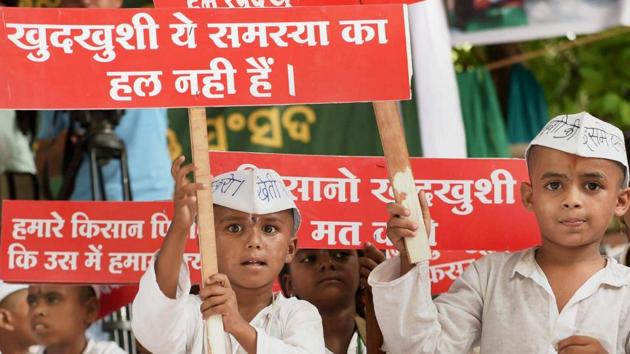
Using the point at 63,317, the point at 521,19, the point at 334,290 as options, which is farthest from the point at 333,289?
the point at 521,19

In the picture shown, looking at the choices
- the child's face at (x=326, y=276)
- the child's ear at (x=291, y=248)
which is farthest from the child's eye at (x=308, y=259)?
the child's ear at (x=291, y=248)

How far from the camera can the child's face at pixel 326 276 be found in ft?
16.0

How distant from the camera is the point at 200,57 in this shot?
3.87 meters

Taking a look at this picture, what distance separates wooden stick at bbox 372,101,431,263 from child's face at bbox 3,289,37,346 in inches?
76.6

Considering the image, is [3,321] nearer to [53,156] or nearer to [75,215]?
[75,215]

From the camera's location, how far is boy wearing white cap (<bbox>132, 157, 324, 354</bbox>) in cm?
393

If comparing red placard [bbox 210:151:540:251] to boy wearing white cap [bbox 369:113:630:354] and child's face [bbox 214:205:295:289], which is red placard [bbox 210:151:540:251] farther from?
boy wearing white cap [bbox 369:113:630:354]

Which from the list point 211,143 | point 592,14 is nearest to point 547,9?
point 592,14

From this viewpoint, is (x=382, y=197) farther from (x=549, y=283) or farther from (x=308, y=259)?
(x=549, y=283)

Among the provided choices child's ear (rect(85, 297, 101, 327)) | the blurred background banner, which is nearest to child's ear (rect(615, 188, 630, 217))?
child's ear (rect(85, 297, 101, 327))

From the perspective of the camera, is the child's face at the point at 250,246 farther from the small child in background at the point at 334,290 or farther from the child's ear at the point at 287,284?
the child's ear at the point at 287,284

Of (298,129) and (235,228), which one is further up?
(298,129)

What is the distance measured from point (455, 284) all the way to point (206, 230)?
892 millimetres

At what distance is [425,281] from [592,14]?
3262 millimetres
